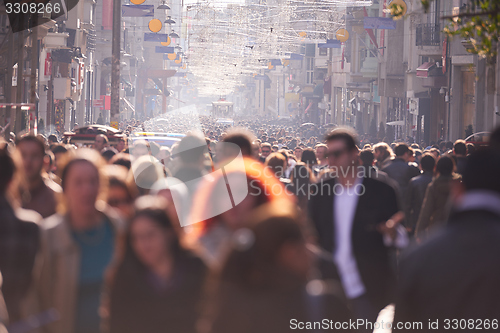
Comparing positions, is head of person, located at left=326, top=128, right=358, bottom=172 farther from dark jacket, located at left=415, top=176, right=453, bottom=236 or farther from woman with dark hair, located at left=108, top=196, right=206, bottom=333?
dark jacket, located at left=415, top=176, right=453, bottom=236

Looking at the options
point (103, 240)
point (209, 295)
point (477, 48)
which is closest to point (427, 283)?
point (209, 295)

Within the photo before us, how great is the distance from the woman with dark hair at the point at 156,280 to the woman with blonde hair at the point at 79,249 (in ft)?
1.89

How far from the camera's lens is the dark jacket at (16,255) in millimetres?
4445

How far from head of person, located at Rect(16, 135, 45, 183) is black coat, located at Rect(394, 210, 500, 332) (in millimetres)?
3450

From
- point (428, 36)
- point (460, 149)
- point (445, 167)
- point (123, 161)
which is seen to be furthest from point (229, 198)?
point (428, 36)

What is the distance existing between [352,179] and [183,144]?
1.77m

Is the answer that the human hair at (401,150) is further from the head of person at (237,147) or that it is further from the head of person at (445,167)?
the head of person at (237,147)

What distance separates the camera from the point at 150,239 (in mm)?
3539

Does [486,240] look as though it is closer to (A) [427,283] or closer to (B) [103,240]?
(A) [427,283]

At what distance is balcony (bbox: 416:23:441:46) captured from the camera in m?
34.4

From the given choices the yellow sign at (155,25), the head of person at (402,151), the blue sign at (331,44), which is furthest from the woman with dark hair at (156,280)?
the blue sign at (331,44)

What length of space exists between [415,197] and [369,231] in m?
4.29

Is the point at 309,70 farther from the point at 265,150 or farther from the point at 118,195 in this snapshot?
the point at 118,195

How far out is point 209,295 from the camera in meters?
3.54
